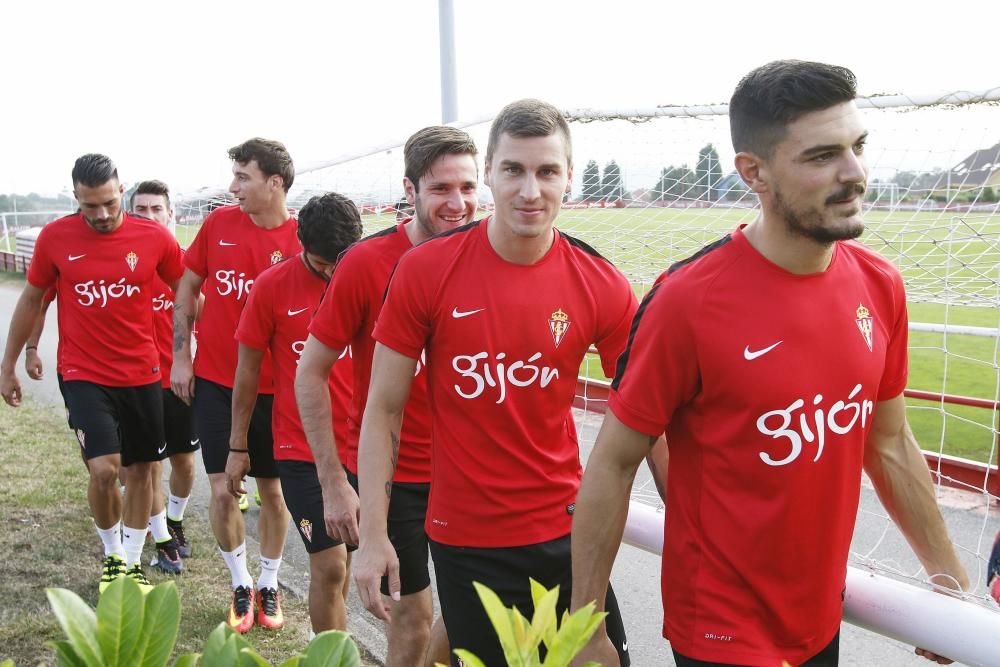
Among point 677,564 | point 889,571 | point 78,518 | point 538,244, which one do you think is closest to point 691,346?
point 677,564

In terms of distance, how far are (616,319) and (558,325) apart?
21 cm

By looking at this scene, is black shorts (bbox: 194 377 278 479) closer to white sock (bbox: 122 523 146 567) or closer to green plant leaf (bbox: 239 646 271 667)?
white sock (bbox: 122 523 146 567)

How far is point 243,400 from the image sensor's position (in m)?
4.20

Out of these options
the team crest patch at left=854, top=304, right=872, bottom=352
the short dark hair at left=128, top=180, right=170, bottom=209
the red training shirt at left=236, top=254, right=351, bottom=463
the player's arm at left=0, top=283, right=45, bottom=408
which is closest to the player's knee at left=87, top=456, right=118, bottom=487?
the player's arm at left=0, top=283, right=45, bottom=408

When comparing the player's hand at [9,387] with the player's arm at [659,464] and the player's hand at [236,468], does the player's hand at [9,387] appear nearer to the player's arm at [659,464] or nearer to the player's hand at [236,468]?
the player's hand at [236,468]

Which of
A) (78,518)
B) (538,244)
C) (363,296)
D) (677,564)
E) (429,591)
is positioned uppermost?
(538,244)

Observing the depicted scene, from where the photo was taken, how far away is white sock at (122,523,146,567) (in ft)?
16.7

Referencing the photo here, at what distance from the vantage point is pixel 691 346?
1.97m

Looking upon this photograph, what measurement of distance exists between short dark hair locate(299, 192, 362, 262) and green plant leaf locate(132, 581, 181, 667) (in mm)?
2987

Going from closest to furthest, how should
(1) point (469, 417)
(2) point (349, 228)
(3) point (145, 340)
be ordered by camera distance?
1. (1) point (469, 417)
2. (2) point (349, 228)
3. (3) point (145, 340)

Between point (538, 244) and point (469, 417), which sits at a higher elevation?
point (538, 244)

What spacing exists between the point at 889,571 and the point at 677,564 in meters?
0.99

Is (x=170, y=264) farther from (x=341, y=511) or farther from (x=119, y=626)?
(x=119, y=626)

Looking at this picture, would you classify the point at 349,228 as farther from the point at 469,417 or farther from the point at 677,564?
the point at 677,564
